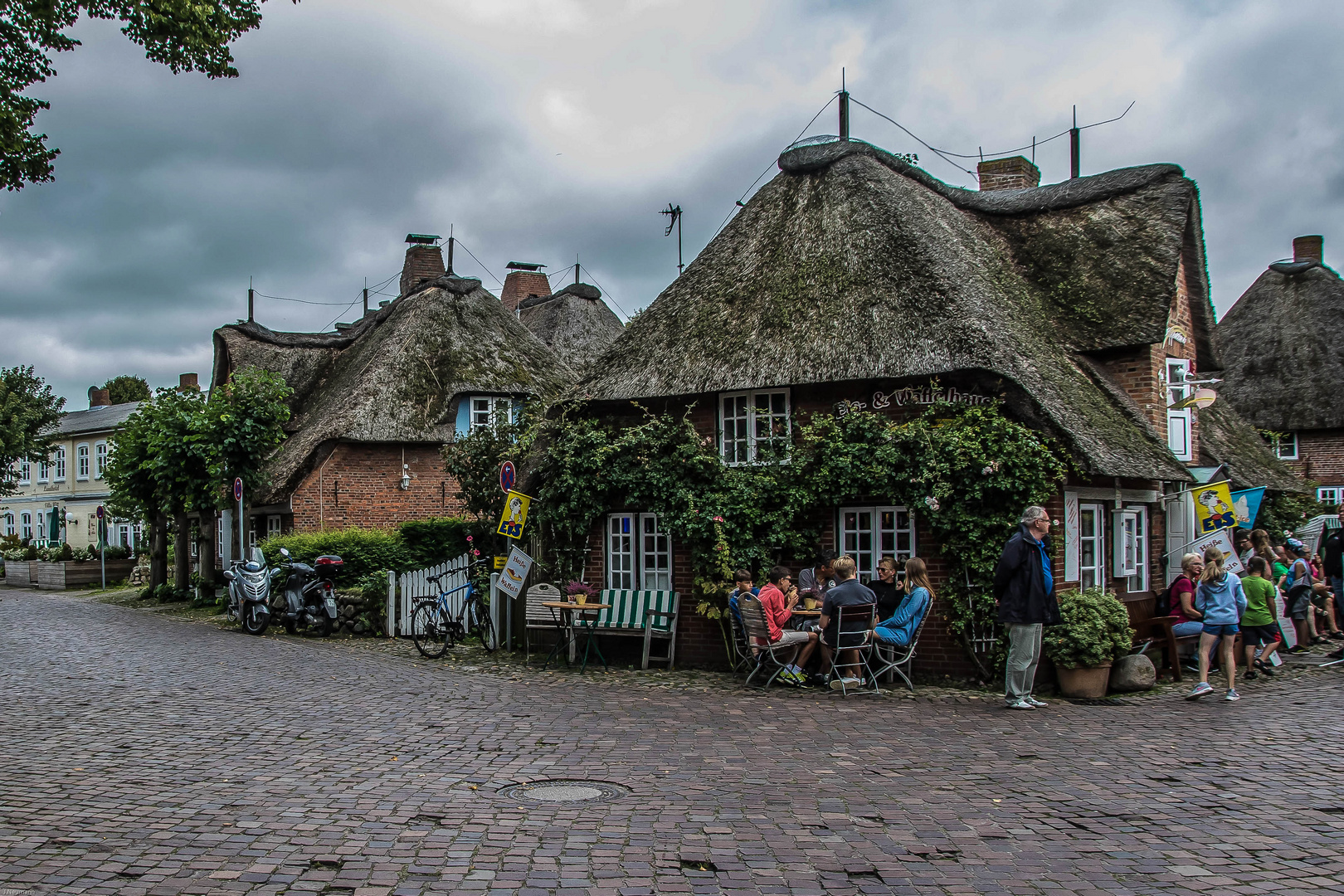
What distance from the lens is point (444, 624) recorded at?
49.8ft

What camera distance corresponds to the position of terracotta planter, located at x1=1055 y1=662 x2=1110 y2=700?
11320 millimetres

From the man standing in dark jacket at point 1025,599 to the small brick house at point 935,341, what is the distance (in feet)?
5.14

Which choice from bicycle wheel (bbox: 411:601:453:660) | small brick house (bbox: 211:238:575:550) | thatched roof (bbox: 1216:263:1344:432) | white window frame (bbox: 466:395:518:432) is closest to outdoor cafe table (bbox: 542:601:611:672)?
bicycle wheel (bbox: 411:601:453:660)

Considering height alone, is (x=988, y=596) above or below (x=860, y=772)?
above

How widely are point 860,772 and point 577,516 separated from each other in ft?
25.1

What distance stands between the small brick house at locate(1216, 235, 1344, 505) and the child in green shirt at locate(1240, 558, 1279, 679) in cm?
2108

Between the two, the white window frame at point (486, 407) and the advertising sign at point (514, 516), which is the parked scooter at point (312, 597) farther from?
the white window frame at point (486, 407)

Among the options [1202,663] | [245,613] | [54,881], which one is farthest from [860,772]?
[245,613]

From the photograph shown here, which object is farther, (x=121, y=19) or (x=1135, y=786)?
(x=121, y=19)

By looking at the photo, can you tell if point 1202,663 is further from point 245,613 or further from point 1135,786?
point 245,613

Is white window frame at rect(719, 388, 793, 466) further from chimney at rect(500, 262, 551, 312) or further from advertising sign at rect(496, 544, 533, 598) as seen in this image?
chimney at rect(500, 262, 551, 312)

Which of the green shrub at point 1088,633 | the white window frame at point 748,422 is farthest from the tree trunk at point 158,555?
the green shrub at point 1088,633

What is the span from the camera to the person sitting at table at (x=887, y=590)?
11992 mm

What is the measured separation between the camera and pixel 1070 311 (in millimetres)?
15156
